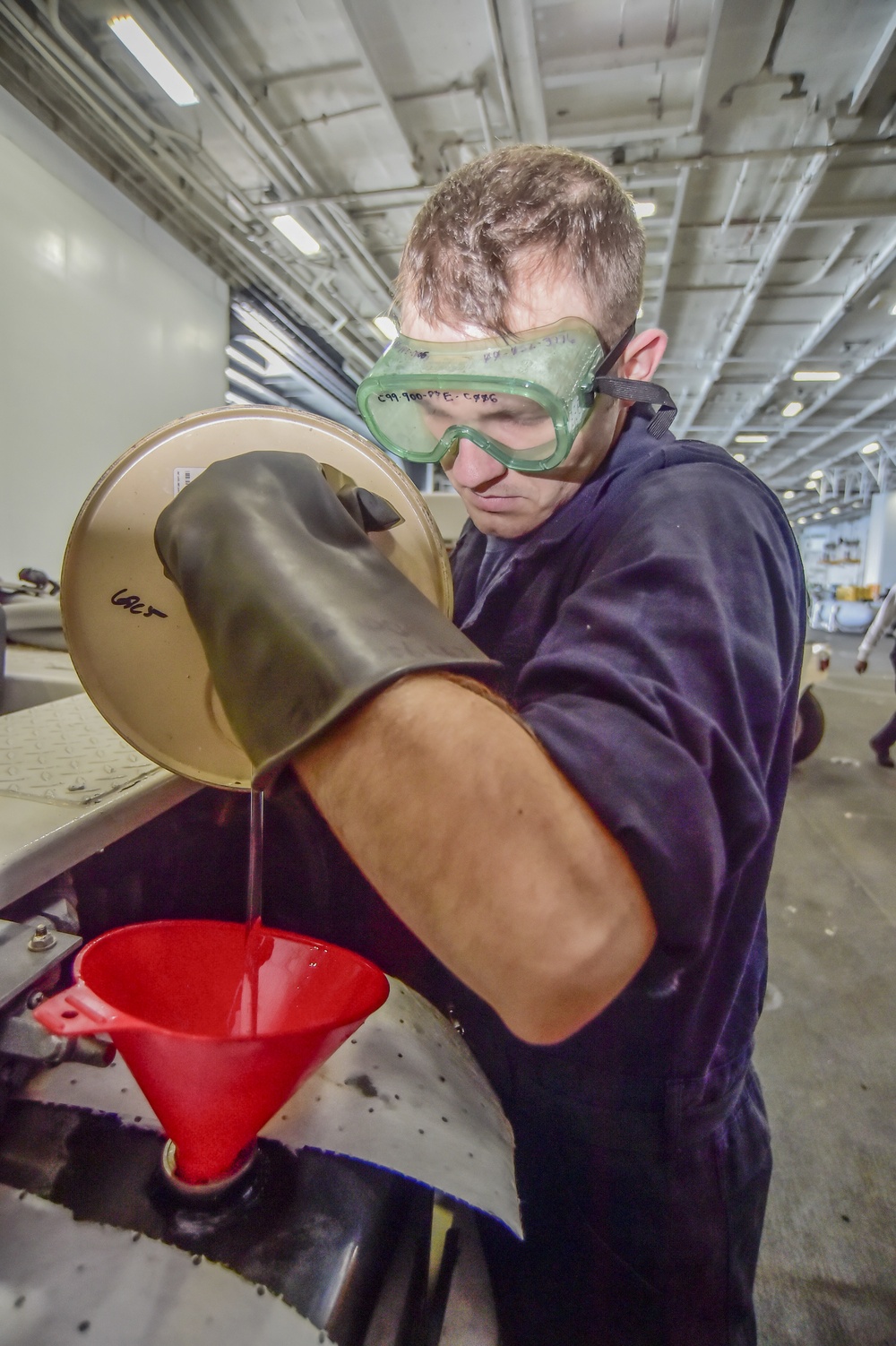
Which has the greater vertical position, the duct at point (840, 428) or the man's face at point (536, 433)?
the duct at point (840, 428)

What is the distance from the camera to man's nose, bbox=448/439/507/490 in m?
Answer: 0.84

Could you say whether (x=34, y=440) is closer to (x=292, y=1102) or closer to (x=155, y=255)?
(x=155, y=255)

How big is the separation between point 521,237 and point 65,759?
2.80 feet

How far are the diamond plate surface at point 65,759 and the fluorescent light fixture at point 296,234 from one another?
5.84 metres

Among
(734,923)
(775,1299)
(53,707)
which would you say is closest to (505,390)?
(734,923)

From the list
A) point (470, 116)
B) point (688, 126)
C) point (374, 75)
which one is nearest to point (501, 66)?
point (374, 75)

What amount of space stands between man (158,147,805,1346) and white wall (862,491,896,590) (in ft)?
61.1

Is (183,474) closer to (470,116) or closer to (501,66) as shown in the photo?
(501,66)

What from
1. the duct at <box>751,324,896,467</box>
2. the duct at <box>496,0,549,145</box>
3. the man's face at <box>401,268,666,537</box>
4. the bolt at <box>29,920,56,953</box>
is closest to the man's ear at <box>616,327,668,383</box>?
the man's face at <box>401,268,666,537</box>

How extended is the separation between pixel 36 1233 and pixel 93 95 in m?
5.72

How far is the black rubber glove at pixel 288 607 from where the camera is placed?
44 centimetres

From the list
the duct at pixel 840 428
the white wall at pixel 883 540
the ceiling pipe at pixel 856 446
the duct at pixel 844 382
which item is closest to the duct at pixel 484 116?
the duct at pixel 844 382

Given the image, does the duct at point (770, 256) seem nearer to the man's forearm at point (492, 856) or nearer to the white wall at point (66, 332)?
the white wall at point (66, 332)

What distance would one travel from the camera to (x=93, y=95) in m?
4.17
